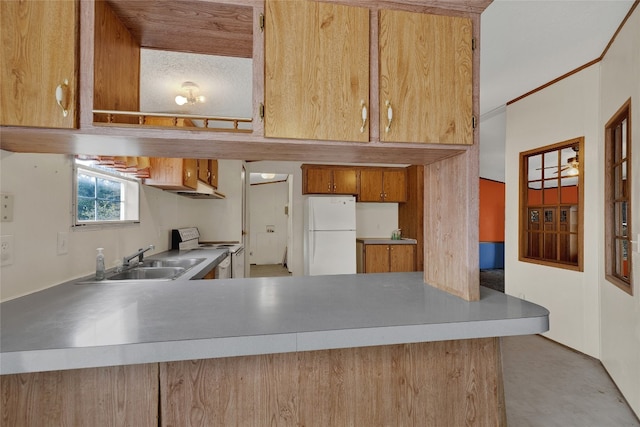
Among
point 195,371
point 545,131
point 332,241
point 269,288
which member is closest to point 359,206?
point 332,241

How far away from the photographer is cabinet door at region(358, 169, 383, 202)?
18.4 ft

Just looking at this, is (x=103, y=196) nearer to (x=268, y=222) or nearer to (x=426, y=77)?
(x=426, y=77)

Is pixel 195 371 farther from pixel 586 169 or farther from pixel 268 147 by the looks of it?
pixel 586 169

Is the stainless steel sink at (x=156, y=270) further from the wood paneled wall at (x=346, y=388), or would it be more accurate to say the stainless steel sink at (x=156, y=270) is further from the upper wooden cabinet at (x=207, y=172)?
the wood paneled wall at (x=346, y=388)

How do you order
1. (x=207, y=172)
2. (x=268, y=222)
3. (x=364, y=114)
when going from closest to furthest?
1. (x=364, y=114)
2. (x=207, y=172)
3. (x=268, y=222)

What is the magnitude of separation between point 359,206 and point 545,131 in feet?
10.6

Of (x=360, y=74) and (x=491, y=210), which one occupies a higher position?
(x=360, y=74)

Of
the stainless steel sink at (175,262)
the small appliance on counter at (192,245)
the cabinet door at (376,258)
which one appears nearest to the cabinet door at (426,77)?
the stainless steel sink at (175,262)

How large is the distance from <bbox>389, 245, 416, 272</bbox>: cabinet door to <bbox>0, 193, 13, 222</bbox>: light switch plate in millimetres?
4764

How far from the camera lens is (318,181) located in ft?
17.9

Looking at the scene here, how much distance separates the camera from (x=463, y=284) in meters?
1.30

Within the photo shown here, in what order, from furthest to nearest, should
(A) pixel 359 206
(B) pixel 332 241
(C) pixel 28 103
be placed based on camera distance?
1. (A) pixel 359 206
2. (B) pixel 332 241
3. (C) pixel 28 103

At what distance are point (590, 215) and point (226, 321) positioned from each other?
10.5 ft

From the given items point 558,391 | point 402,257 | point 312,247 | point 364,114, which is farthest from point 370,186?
point 364,114
